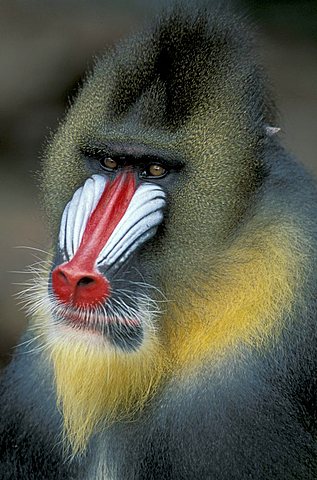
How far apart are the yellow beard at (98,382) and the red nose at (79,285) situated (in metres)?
0.14

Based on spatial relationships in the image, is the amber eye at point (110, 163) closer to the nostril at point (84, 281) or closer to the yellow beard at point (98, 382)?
the nostril at point (84, 281)

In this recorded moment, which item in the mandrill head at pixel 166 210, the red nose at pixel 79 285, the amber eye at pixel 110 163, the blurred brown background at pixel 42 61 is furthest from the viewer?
the blurred brown background at pixel 42 61

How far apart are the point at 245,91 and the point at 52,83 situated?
381 cm

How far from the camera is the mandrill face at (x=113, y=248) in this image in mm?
3174

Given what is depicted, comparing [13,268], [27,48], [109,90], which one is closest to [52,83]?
[27,48]

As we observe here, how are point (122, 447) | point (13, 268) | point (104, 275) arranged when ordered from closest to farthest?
1. point (104, 275)
2. point (122, 447)
3. point (13, 268)

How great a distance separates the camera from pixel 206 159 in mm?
3344

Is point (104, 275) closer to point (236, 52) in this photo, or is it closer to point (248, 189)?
point (248, 189)

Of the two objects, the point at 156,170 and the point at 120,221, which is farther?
the point at 156,170

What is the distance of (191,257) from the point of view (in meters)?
3.37

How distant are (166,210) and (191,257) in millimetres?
168

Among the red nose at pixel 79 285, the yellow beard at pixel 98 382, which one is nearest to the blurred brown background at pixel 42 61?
the yellow beard at pixel 98 382

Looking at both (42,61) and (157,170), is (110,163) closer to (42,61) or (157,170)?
(157,170)

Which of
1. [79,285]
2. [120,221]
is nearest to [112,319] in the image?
[79,285]
